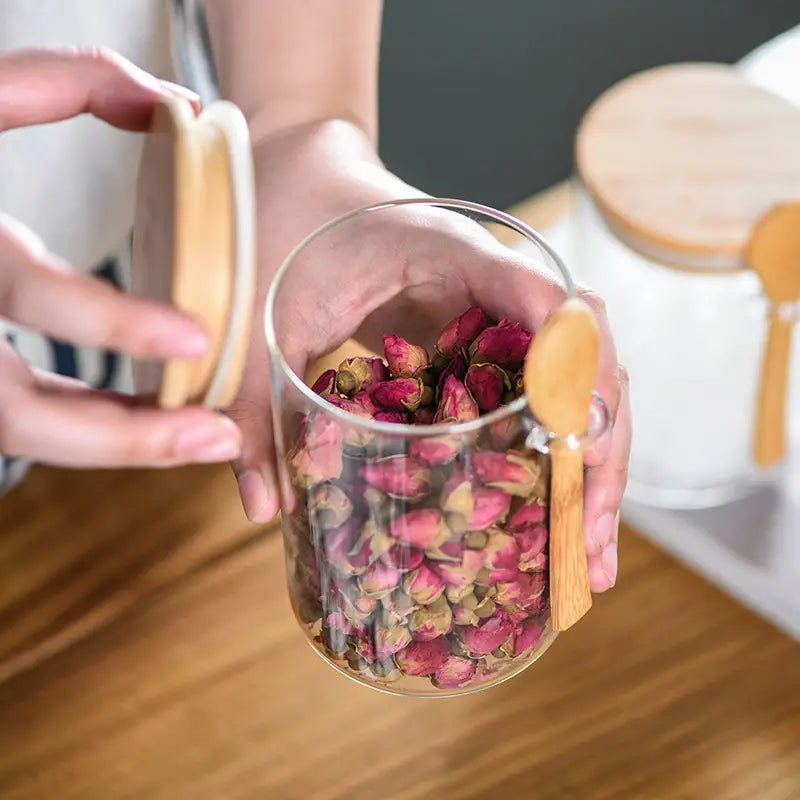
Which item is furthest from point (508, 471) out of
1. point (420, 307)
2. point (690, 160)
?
point (690, 160)

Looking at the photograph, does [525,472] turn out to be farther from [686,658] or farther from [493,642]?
[686,658]

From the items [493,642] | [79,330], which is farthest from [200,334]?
[493,642]

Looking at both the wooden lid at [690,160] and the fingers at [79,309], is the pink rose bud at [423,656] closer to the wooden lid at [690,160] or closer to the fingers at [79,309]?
the fingers at [79,309]

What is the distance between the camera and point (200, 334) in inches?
12.9

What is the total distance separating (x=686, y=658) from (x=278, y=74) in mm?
364

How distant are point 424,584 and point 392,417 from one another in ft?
0.20

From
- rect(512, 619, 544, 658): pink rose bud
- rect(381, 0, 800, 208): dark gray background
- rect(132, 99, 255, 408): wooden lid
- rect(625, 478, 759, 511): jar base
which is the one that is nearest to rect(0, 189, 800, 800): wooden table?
rect(625, 478, 759, 511): jar base

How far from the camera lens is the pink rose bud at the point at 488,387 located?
398 mm

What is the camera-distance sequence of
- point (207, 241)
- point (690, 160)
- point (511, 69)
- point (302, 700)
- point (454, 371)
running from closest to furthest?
point (207, 241) < point (454, 371) < point (302, 700) < point (690, 160) < point (511, 69)

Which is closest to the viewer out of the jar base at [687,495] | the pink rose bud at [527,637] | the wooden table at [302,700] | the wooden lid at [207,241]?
the wooden lid at [207,241]

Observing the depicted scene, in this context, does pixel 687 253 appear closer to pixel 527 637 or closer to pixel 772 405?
pixel 772 405

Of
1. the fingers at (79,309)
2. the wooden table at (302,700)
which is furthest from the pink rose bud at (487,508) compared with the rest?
the wooden table at (302,700)

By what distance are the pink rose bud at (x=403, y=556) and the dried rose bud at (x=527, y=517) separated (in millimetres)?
31

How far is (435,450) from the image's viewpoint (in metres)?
0.36
